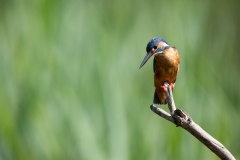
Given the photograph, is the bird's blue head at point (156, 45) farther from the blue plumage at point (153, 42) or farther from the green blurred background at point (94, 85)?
the green blurred background at point (94, 85)

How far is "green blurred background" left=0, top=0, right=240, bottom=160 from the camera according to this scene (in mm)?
1536

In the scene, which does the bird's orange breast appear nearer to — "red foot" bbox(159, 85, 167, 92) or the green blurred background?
Answer: "red foot" bbox(159, 85, 167, 92)

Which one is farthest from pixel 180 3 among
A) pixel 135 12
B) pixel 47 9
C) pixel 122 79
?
pixel 47 9

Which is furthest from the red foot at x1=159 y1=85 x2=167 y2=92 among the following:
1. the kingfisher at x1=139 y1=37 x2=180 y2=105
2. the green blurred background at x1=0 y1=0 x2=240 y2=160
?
the green blurred background at x1=0 y1=0 x2=240 y2=160

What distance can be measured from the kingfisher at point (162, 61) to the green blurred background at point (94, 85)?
3.31 feet

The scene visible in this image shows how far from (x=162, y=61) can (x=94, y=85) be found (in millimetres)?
1135

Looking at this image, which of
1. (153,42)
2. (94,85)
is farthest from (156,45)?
(94,85)

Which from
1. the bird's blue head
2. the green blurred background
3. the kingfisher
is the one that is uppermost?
the bird's blue head

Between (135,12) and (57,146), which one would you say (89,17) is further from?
(57,146)

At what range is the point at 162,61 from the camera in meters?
0.46

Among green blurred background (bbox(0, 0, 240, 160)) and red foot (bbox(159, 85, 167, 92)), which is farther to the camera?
green blurred background (bbox(0, 0, 240, 160))

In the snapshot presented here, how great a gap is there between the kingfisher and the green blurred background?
1008 millimetres

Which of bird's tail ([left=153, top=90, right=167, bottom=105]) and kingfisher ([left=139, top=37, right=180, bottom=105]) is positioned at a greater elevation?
kingfisher ([left=139, top=37, right=180, bottom=105])

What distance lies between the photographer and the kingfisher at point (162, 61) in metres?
0.46
